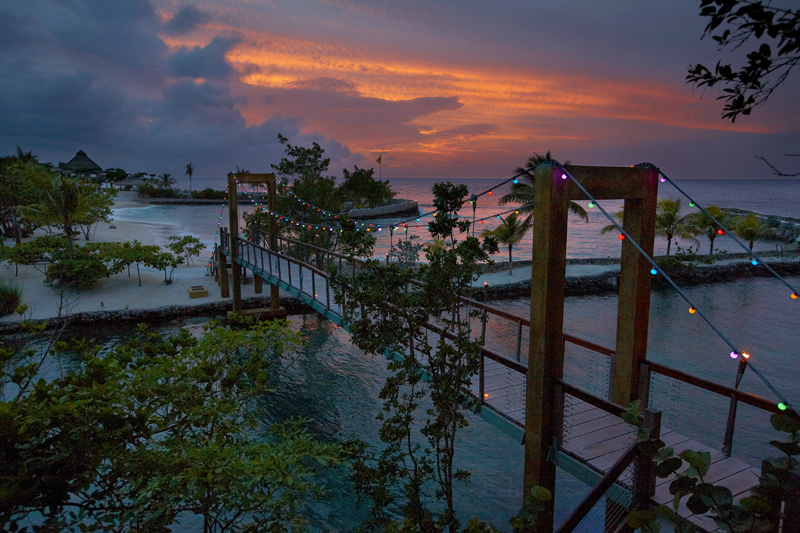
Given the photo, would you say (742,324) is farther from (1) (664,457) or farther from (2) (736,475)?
(1) (664,457)

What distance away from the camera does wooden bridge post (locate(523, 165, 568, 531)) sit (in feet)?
13.5

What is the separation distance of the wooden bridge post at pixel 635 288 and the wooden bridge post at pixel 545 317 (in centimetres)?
104

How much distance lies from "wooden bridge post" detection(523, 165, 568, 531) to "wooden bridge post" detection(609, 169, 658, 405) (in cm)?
104

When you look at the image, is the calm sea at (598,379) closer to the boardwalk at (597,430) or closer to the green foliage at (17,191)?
the boardwalk at (597,430)

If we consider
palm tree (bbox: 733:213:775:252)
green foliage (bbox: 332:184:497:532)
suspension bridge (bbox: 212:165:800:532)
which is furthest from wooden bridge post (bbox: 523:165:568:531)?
palm tree (bbox: 733:213:775:252)

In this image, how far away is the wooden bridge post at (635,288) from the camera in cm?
489

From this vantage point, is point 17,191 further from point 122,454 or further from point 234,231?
point 122,454

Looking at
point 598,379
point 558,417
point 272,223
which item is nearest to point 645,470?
point 558,417

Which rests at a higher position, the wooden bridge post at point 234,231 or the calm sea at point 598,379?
the wooden bridge post at point 234,231

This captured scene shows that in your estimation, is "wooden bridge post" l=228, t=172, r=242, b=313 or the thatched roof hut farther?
the thatched roof hut

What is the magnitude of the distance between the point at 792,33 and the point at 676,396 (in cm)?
1043

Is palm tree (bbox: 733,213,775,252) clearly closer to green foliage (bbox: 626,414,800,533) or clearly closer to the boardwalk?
the boardwalk

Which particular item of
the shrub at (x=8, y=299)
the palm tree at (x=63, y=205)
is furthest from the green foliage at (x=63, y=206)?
the shrub at (x=8, y=299)

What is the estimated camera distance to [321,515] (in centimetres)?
711
